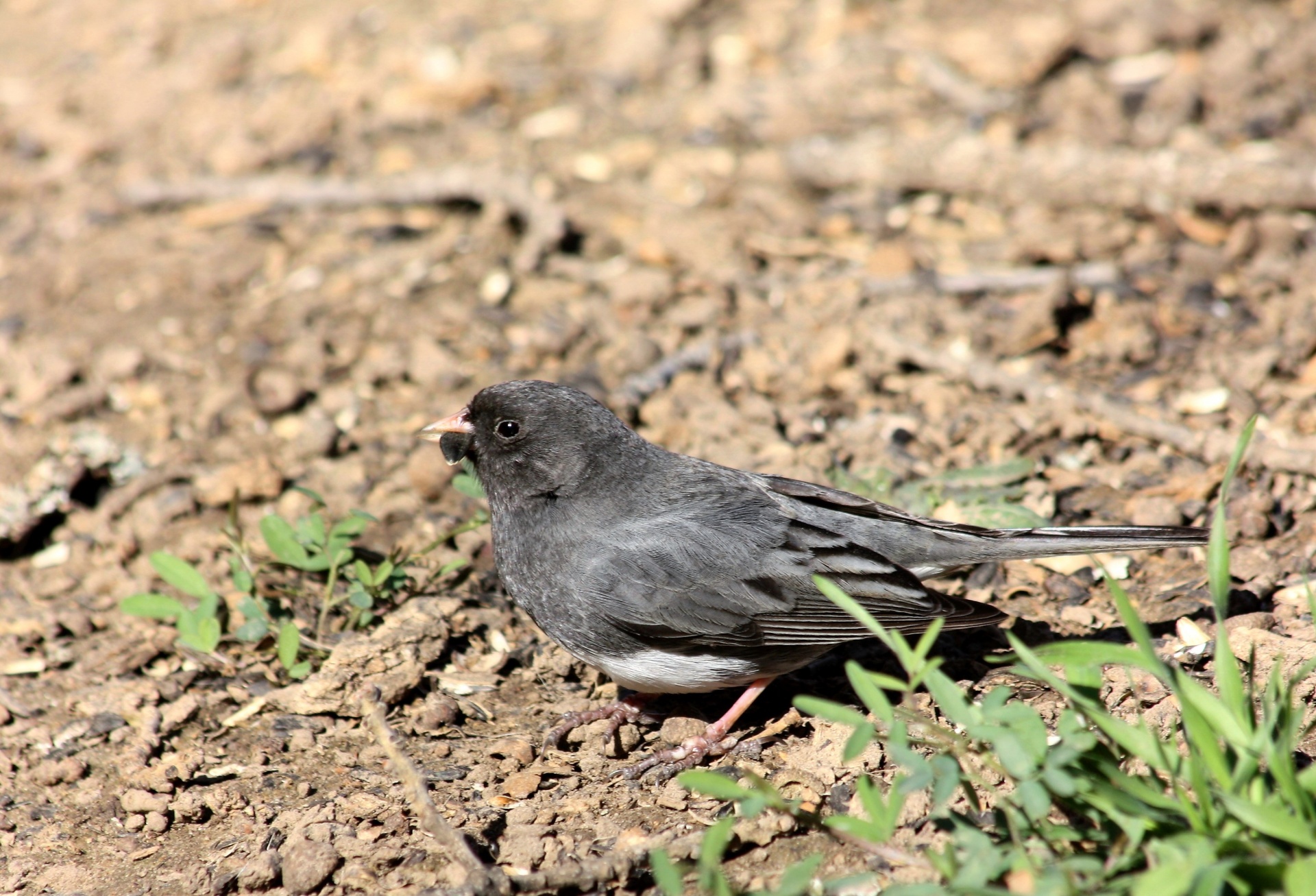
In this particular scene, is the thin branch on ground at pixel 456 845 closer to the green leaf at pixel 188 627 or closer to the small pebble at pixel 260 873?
the small pebble at pixel 260 873

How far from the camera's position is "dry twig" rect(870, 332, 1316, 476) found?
399cm

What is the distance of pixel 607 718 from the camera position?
358cm

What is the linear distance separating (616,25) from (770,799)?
5918 millimetres

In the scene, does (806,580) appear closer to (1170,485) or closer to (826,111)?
(1170,485)

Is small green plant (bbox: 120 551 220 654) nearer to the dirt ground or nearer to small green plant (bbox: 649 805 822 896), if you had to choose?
the dirt ground

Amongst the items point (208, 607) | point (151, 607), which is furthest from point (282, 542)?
point (151, 607)

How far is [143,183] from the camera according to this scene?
639cm

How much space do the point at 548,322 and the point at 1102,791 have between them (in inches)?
140

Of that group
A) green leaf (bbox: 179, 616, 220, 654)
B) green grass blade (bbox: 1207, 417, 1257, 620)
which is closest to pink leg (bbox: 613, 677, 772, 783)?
green leaf (bbox: 179, 616, 220, 654)

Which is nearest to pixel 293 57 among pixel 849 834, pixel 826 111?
pixel 826 111

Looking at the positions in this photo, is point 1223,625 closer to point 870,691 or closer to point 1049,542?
point 870,691

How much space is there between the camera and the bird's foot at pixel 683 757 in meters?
3.33

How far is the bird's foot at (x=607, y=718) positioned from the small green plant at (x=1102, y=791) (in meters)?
1.20

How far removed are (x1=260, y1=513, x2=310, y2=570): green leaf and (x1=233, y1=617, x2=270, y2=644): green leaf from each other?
0.21 metres
